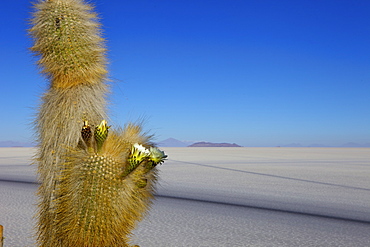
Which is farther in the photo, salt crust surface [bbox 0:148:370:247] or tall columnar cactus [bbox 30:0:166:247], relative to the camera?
salt crust surface [bbox 0:148:370:247]

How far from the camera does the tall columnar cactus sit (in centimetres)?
206

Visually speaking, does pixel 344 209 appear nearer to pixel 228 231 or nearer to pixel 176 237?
pixel 228 231

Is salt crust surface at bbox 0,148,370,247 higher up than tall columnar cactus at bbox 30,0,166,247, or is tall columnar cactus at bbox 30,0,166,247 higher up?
tall columnar cactus at bbox 30,0,166,247

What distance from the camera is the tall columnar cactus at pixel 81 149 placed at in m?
2.06

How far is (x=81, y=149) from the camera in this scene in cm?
213

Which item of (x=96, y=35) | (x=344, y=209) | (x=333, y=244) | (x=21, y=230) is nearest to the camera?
(x=96, y=35)

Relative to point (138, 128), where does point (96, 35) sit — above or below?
above

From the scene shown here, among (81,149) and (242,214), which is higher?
(81,149)

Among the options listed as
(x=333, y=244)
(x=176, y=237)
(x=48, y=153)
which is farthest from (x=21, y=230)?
(x=333, y=244)

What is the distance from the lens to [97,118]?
7.61 ft

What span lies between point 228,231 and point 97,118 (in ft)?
9.68

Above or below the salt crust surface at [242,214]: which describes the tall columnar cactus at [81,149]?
above

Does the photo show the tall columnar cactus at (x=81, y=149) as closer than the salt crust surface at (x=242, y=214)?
Yes

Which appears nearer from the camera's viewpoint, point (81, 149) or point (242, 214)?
point (81, 149)
